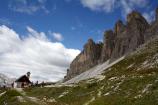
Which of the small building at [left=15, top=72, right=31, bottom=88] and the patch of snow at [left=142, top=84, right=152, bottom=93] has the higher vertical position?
the small building at [left=15, top=72, right=31, bottom=88]

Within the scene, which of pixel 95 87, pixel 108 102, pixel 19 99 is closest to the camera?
pixel 108 102

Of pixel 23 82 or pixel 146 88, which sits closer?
pixel 146 88

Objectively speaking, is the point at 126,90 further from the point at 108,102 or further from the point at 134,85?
the point at 108,102

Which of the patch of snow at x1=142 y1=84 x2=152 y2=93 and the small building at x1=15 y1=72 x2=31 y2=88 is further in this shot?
the small building at x1=15 y1=72 x2=31 y2=88

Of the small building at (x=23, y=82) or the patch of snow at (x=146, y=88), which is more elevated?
the small building at (x=23, y=82)

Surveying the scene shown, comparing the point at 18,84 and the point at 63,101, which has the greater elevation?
the point at 18,84

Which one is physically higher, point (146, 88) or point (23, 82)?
point (23, 82)

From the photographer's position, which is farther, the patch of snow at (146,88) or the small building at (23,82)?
the small building at (23,82)

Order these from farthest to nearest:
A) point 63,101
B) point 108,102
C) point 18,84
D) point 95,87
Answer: point 18,84, point 95,87, point 63,101, point 108,102

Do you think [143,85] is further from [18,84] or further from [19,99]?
[18,84]

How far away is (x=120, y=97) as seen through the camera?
54469 mm

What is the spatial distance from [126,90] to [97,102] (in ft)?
21.9

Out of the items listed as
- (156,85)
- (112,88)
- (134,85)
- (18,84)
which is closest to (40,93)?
(112,88)

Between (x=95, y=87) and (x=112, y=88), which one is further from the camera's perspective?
(x=95, y=87)
